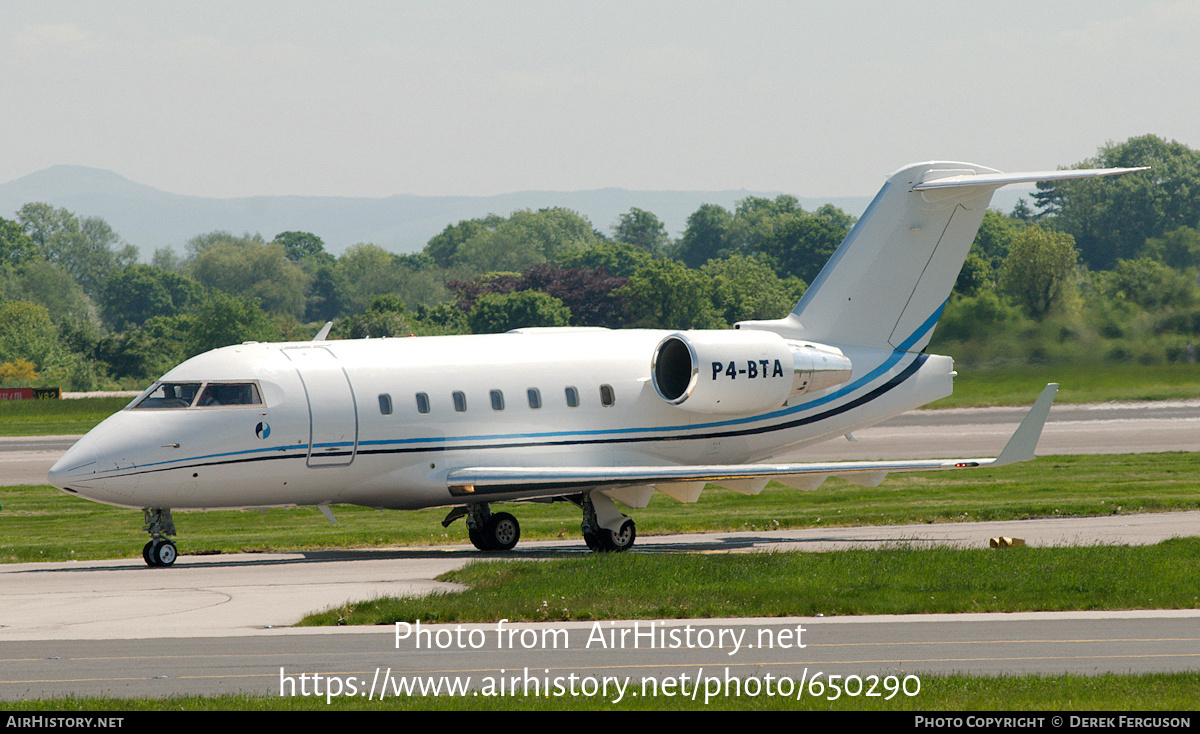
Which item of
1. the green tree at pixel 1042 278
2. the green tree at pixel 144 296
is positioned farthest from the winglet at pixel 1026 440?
the green tree at pixel 144 296

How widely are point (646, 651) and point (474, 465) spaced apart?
1136cm

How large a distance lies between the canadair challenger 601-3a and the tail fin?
0.13ft

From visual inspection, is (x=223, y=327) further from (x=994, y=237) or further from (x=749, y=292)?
(x=994, y=237)

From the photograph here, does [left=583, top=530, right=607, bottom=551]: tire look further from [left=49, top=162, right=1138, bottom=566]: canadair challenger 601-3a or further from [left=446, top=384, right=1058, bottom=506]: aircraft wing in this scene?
[left=446, top=384, right=1058, bottom=506]: aircraft wing

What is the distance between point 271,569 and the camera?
2450 cm

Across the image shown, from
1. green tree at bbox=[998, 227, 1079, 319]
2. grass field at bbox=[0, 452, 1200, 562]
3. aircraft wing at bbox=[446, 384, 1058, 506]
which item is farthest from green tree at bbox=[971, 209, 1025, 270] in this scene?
aircraft wing at bbox=[446, 384, 1058, 506]

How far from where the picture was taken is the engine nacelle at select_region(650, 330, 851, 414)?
93.0 ft

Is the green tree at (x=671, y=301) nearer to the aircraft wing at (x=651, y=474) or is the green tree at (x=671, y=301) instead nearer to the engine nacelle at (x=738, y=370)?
the engine nacelle at (x=738, y=370)

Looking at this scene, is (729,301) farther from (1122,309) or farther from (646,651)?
(646,651)

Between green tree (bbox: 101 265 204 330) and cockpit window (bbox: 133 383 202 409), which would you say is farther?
green tree (bbox: 101 265 204 330)

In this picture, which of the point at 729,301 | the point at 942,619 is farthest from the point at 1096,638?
the point at 729,301

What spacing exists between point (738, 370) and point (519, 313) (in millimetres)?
78734

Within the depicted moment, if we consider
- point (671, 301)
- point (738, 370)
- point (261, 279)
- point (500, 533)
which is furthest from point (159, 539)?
point (261, 279)

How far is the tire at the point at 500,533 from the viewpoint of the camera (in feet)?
91.9
